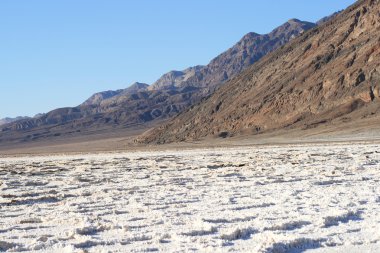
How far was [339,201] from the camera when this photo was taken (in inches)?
506

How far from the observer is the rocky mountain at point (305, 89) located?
8006cm

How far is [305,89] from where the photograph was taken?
286 feet

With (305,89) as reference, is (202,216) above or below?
below

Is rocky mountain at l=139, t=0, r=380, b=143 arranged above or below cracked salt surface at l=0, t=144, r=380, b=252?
above

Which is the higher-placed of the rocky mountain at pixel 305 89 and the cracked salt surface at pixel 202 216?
the rocky mountain at pixel 305 89

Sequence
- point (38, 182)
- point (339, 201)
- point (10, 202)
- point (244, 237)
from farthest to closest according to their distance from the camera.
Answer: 1. point (38, 182)
2. point (10, 202)
3. point (339, 201)
4. point (244, 237)

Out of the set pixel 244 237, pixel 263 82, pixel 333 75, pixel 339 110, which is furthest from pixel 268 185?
pixel 263 82

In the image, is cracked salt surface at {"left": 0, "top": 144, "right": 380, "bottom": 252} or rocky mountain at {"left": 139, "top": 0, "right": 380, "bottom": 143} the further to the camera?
rocky mountain at {"left": 139, "top": 0, "right": 380, "bottom": 143}

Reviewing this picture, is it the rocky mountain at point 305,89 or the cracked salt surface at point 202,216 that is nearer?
the cracked salt surface at point 202,216

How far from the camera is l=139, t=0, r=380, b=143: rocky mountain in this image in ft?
263

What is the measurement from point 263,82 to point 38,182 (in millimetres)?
80938

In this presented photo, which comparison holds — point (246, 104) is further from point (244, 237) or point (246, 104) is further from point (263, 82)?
point (244, 237)

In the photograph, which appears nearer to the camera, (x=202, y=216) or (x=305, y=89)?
(x=202, y=216)

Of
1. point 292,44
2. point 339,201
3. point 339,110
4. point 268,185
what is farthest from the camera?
point 292,44
